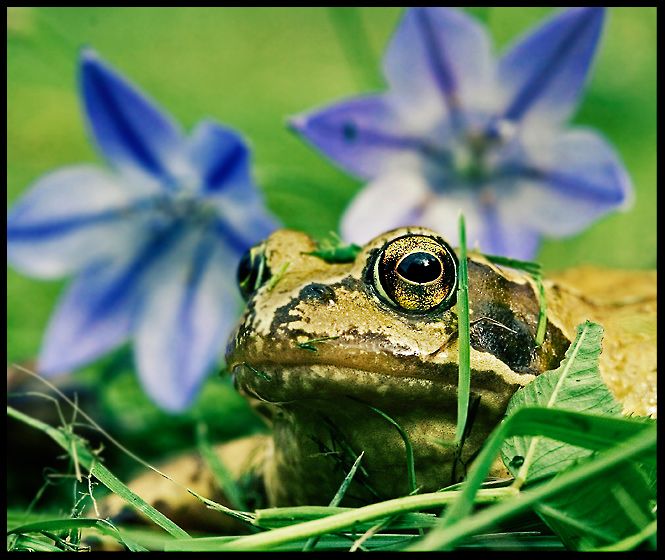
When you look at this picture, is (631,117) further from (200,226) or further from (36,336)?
(36,336)

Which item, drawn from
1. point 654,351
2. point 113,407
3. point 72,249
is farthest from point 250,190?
point 654,351

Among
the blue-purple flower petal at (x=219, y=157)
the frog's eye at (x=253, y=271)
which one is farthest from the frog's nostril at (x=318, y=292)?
the blue-purple flower petal at (x=219, y=157)

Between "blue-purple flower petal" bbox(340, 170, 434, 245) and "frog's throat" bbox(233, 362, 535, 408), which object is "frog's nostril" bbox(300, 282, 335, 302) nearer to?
"frog's throat" bbox(233, 362, 535, 408)

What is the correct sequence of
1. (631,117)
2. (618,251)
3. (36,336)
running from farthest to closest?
(631,117)
(618,251)
(36,336)

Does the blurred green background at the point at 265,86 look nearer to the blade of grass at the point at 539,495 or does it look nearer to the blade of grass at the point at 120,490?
the blade of grass at the point at 120,490

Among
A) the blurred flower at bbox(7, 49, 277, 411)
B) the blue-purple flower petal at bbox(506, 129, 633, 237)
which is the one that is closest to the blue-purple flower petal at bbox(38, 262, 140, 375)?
the blurred flower at bbox(7, 49, 277, 411)

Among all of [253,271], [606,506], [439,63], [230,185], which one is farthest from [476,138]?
[606,506]

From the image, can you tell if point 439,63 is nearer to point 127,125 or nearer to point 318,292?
point 127,125
